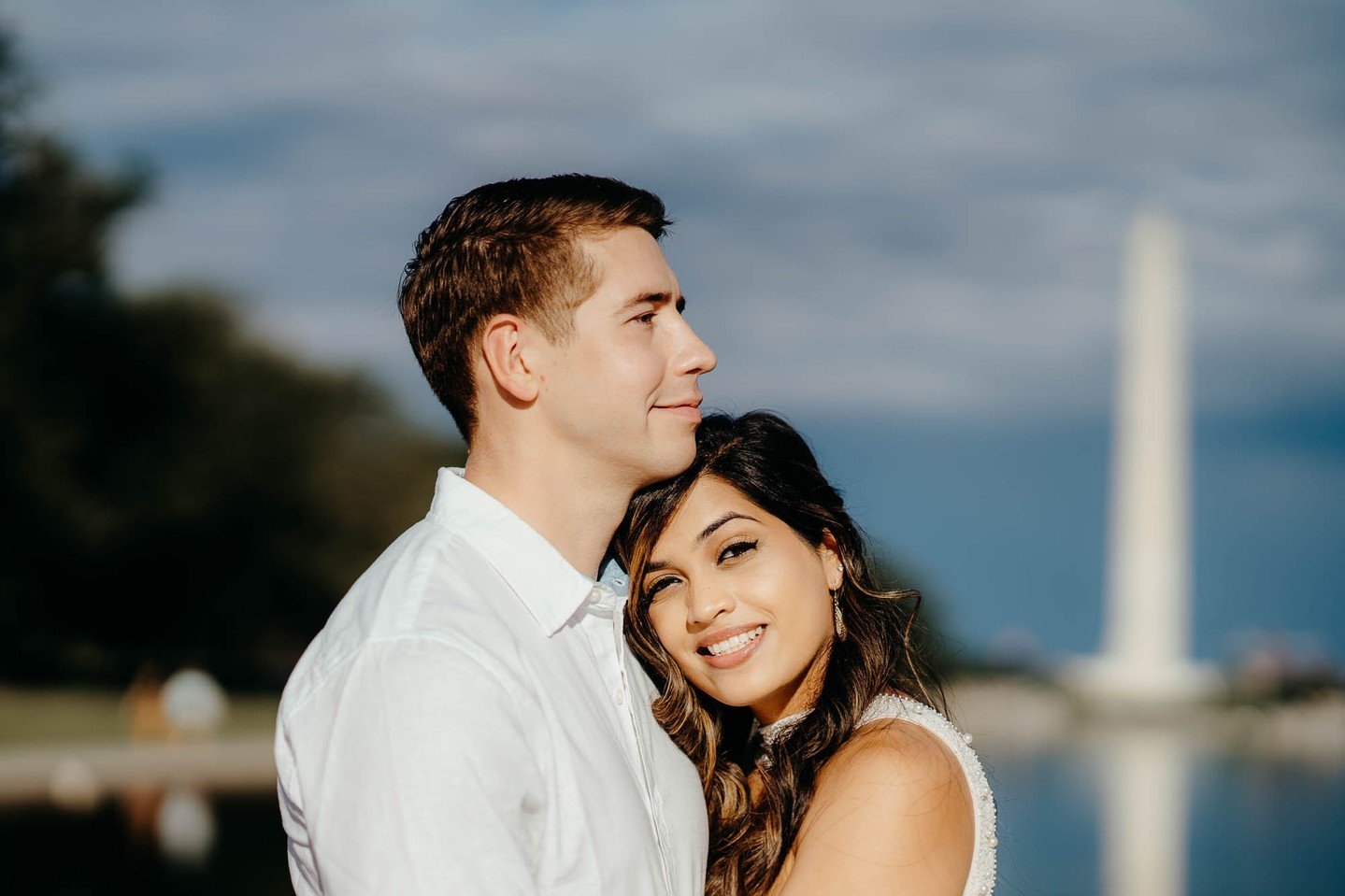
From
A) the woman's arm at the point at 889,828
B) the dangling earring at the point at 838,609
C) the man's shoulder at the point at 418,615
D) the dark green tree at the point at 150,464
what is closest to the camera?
the man's shoulder at the point at 418,615

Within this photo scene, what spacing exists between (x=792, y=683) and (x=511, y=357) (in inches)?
63.0

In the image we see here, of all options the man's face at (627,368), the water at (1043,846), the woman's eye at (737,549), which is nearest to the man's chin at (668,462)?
the man's face at (627,368)

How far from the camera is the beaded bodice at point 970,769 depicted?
13.0ft

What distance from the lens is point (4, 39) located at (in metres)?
30.6

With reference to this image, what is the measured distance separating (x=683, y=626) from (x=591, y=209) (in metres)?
1.28

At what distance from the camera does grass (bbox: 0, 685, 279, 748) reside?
1033 inches

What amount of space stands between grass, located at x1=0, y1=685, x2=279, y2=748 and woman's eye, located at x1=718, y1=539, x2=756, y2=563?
912 inches

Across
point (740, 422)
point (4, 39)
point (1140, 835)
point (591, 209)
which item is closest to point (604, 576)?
point (740, 422)

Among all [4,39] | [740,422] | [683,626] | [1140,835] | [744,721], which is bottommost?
[1140,835]

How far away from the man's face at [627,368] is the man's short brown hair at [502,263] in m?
0.04

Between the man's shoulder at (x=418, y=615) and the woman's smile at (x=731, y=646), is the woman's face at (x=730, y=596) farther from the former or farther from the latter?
the man's shoulder at (x=418, y=615)

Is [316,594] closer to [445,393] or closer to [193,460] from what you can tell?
[193,460]

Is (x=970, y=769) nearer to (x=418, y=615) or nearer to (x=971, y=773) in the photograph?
(x=971, y=773)

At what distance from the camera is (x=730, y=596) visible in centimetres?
406
